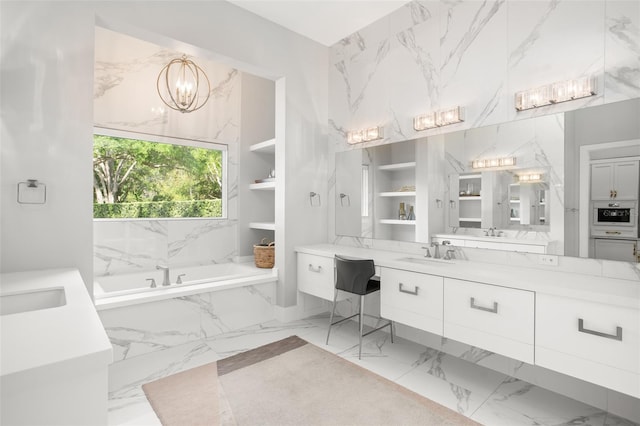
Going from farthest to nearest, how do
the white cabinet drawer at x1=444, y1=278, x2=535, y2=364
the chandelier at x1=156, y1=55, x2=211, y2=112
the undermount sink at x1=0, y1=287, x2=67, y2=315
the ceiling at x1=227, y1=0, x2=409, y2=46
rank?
the chandelier at x1=156, y1=55, x2=211, y2=112, the ceiling at x1=227, y1=0, x2=409, y2=46, the white cabinet drawer at x1=444, y1=278, x2=535, y2=364, the undermount sink at x1=0, y1=287, x2=67, y2=315

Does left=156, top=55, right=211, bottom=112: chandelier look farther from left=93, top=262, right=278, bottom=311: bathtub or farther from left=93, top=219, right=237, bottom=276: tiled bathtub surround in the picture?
left=93, top=262, right=278, bottom=311: bathtub

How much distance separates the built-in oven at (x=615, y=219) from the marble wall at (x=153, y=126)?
11.2ft

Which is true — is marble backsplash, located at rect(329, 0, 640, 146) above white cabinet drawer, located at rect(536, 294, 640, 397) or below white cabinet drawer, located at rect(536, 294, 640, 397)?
above

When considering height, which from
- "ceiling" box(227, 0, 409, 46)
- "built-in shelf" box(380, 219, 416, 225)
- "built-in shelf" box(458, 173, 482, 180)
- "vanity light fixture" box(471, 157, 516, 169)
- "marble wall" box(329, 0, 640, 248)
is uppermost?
"ceiling" box(227, 0, 409, 46)

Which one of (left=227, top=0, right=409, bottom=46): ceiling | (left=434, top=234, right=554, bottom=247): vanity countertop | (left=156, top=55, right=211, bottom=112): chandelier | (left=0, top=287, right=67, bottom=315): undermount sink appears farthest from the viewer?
(left=156, top=55, right=211, bottom=112): chandelier

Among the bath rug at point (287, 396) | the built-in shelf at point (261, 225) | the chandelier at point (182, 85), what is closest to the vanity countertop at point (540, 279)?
the bath rug at point (287, 396)

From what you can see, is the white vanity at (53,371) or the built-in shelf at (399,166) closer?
the white vanity at (53,371)

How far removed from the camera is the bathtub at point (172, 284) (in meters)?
2.63

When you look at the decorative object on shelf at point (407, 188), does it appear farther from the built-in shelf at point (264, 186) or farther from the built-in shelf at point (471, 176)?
the built-in shelf at point (264, 186)

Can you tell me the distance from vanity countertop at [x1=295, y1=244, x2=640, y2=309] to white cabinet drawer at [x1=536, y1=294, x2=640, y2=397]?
0.05m

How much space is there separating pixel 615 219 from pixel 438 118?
1395 millimetres

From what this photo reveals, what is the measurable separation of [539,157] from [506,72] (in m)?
0.68

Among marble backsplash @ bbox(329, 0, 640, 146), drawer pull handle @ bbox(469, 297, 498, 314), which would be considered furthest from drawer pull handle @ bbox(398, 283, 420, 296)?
marble backsplash @ bbox(329, 0, 640, 146)

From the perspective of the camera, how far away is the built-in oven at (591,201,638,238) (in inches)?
74.3
